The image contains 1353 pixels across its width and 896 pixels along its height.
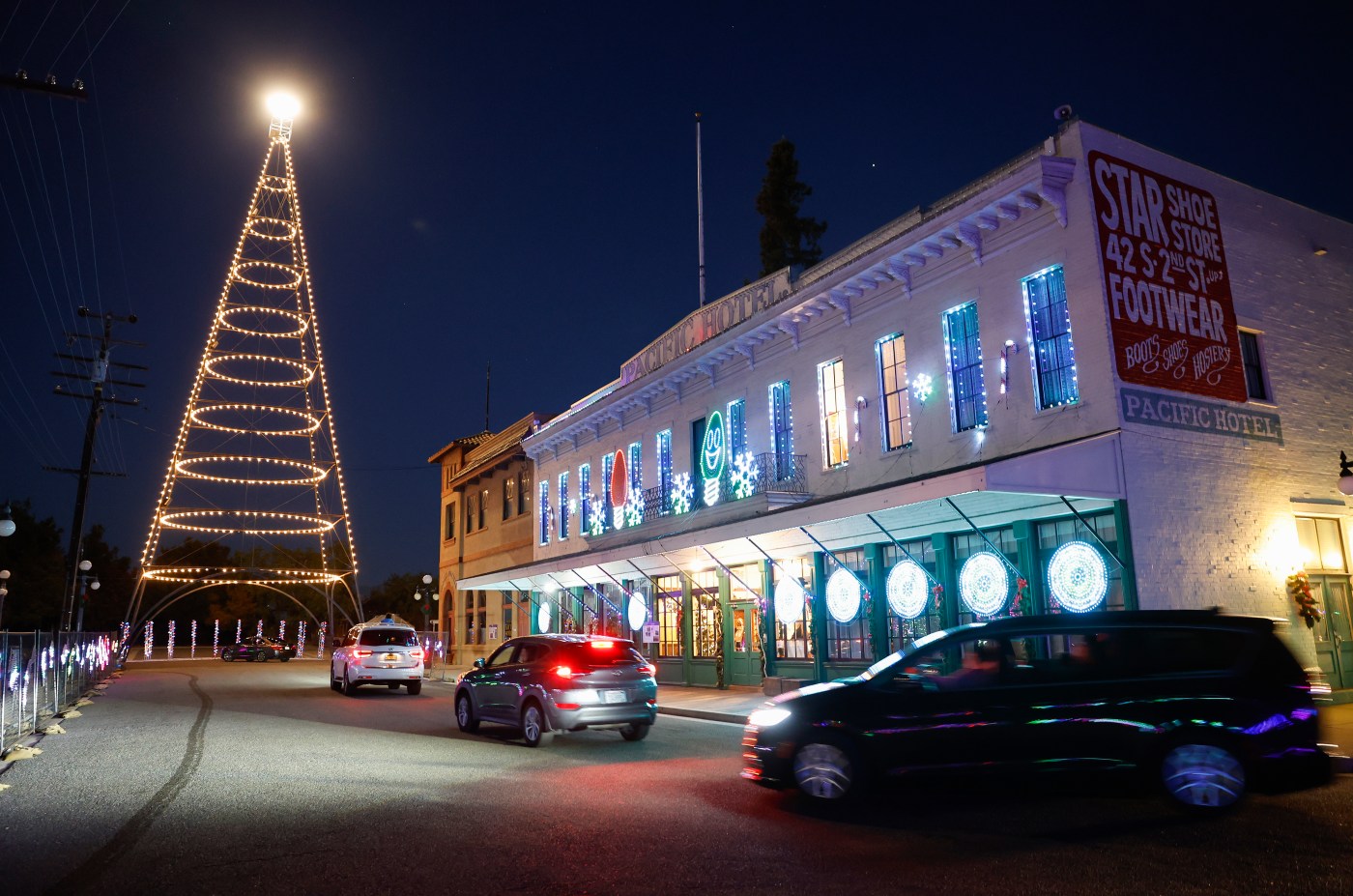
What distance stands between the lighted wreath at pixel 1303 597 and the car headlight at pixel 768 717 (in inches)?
437

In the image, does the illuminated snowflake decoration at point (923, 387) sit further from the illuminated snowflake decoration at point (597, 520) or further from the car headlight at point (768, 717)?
the illuminated snowflake decoration at point (597, 520)

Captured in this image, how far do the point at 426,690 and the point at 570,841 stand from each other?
68.3 ft

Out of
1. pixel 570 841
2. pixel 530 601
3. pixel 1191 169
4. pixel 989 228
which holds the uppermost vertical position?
pixel 1191 169

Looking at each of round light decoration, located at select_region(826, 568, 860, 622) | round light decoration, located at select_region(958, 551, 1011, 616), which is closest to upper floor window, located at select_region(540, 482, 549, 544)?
round light decoration, located at select_region(826, 568, 860, 622)

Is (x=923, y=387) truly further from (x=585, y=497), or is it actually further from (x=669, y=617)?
(x=585, y=497)

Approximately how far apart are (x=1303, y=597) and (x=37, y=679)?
21.1 metres

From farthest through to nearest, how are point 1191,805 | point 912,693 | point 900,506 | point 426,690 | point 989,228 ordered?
1. point 426,690
2. point 989,228
3. point 900,506
4. point 912,693
5. point 1191,805

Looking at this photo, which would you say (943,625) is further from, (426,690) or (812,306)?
(426,690)

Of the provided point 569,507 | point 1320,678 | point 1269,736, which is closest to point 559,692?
point 1269,736

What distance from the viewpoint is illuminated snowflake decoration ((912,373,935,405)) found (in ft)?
57.3

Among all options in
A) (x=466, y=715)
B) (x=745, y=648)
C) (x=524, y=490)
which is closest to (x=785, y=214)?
(x=524, y=490)

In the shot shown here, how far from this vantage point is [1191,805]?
7828mm

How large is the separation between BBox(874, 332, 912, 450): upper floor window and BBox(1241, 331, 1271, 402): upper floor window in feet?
19.2

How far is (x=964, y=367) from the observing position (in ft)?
55.7
